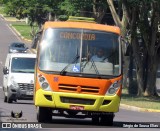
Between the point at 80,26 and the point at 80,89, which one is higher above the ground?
the point at 80,26

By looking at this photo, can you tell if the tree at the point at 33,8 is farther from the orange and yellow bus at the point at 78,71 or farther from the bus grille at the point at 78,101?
the bus grille at the point at 78,101

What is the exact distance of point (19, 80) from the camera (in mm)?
28844

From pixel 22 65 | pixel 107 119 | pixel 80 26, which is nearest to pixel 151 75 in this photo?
pixel 22 65

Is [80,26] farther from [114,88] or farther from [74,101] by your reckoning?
[74,101]

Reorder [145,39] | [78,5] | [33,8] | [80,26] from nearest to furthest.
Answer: [80,26] → [145,39] → [78,5] → [33,8]

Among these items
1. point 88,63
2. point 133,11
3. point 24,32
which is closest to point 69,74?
point 88,63

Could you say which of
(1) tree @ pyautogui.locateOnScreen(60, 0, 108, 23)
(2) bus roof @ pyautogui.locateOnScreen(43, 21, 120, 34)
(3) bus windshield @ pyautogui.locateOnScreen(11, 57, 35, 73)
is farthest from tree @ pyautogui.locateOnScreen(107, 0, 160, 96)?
(2) bus roof @ pyautogui.locateOnScreen(43, 21, 120, 34)

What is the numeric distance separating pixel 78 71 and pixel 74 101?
800mm

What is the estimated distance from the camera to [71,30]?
19.8 meters

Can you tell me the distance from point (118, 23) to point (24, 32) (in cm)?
6277

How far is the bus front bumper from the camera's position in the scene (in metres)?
19.0

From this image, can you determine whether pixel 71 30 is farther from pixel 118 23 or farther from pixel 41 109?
pixel 118 23

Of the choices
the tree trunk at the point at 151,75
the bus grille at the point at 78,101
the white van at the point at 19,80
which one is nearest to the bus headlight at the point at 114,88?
the bus grille at the point at 78,101

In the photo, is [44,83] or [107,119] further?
[107,119]
